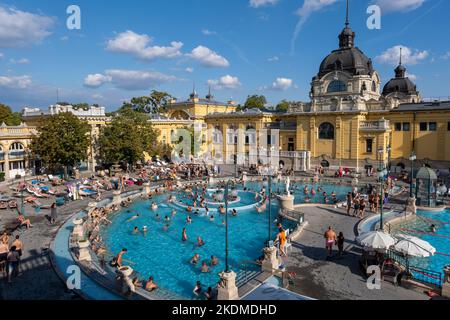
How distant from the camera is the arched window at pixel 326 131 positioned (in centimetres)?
4409

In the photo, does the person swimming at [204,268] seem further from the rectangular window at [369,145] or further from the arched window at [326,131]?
the arched window at [326,131]

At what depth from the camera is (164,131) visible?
172 feet

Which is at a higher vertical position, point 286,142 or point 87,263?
point 286,142

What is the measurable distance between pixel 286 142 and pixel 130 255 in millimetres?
34233

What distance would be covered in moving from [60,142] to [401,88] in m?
48.3

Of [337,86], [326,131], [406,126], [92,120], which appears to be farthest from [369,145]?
[92,120]

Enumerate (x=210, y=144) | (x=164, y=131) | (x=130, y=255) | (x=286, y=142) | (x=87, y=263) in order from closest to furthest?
(x=87, y=263) → (x=130, y=255) → (x=286, y=142) → (x=164, y=131) → (x=210, y=144)

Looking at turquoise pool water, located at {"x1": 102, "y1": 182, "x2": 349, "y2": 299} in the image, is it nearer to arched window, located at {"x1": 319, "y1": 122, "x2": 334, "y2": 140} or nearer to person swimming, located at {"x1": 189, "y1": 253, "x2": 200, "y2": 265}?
person swimming, located at {"x1": 189, "y1": 253, "x2": 200, "y2": 265}

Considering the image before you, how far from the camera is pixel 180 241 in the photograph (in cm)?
2061

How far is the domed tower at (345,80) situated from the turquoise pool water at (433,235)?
2029cm

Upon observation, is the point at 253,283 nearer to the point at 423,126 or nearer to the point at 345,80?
the point at 423,126

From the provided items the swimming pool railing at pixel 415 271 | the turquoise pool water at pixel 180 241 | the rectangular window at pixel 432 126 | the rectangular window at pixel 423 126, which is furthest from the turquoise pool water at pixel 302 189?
the swimming pool railing at pixel 415 271
